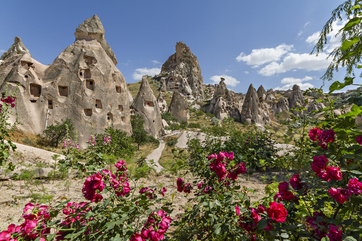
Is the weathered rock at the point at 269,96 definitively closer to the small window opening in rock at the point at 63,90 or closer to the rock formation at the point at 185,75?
the rock formation at the point at 185,75

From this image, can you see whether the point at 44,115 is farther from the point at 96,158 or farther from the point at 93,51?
the point at 96,158

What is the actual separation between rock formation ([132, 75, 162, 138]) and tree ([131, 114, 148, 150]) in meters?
1.61

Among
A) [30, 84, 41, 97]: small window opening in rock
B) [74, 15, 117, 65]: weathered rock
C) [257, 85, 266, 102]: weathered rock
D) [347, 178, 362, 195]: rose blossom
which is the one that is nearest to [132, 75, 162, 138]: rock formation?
[74, 15, 117, 65]: weathered rock

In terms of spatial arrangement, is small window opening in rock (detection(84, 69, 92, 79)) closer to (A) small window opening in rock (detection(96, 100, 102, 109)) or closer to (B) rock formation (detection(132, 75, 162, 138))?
(A) small window opening in rock (detection(96, 100, 102, 109))

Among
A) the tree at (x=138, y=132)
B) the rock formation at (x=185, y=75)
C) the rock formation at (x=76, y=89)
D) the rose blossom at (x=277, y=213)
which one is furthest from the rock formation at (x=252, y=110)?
the rose blossom at (x=277, y=213)

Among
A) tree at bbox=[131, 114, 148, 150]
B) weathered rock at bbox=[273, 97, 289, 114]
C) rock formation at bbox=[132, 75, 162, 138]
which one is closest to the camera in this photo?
tree at bbox=[131, 114, 148, 150]

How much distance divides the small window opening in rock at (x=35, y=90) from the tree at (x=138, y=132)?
1036 centimetres

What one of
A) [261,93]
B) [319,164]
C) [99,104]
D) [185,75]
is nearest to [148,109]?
[99,104]

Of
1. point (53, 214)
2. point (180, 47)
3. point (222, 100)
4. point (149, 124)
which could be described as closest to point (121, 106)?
point (149, 124)

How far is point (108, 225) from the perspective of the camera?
1.13 meters

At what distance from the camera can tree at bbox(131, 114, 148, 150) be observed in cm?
2006

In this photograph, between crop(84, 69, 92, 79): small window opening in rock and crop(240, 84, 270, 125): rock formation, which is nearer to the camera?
crop(84, 69, 92, 79): small window opening in rock

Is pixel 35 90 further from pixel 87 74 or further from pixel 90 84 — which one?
pixel 87 74

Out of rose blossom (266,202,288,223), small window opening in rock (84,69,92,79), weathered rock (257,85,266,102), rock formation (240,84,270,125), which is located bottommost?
rose blossom (266,202,288,223)
